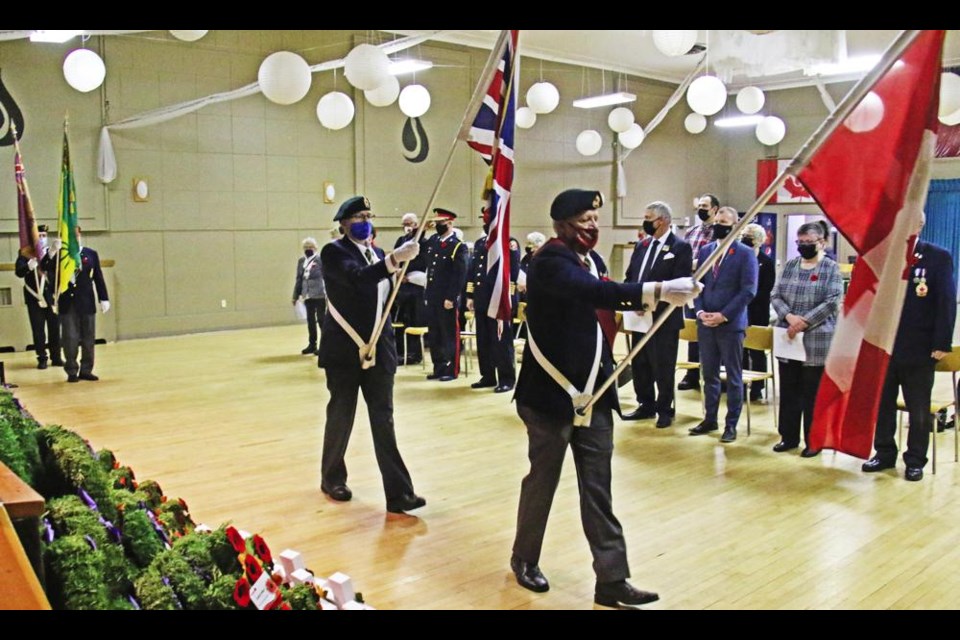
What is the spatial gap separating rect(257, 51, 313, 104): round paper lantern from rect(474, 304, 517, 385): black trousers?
9.17ft

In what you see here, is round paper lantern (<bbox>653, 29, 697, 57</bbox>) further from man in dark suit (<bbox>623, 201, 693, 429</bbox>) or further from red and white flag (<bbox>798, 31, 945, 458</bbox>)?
red and white flag (<bbox>798, 31, 945, 458</bbox>)

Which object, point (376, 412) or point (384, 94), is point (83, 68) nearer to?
point (384, 94)

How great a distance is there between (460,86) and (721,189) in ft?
27.2

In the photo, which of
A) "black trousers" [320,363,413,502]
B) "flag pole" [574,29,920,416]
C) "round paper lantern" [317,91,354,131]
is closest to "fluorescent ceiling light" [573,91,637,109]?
"round paper lantern" [317,91,354,131]

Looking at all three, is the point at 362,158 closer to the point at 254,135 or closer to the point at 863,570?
the point at 254,135

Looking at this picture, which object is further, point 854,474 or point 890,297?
point 854,474

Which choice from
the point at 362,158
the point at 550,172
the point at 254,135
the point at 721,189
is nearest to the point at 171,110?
the point at 254,135

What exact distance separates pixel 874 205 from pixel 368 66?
22.7ft

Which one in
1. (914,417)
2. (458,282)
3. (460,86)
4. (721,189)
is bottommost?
(914,417)

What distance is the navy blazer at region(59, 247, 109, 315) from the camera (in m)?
9.25

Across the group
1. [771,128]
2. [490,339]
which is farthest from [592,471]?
[771,128]

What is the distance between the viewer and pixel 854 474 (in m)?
5.64

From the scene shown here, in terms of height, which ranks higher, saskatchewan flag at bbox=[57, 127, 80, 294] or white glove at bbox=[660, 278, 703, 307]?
saskatchewan flag at bbox=[57, 127, 80, 294]

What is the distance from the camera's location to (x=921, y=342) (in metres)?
5.43
